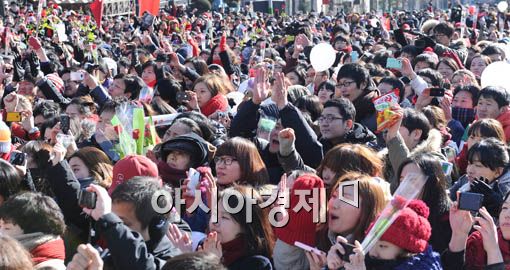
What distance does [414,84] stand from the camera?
7938 millimetres

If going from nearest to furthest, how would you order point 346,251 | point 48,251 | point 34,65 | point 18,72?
point 346,251
point 48,251
point 34,65
point 18,72

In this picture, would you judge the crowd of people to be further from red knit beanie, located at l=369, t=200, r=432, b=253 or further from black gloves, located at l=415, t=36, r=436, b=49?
black gloves, located at l=415, t=36, r=436, b=49

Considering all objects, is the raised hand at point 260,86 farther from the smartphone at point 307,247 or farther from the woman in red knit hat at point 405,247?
the woman in red knit hat at point 405,247

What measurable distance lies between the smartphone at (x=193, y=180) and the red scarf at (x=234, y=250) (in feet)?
2.33

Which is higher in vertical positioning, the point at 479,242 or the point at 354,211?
Result: the point at 354,211

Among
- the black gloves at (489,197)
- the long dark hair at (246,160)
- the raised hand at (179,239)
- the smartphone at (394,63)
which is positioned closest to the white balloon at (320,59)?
the smartphone at (394,63)

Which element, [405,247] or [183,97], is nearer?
[405,247]

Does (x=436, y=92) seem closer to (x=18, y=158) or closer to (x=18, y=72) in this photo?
(x=18, y=158)

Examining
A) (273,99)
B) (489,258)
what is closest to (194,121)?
(273,99)

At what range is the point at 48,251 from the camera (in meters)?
3.55

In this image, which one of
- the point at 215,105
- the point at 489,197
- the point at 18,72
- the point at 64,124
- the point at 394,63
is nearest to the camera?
the point at 489,197

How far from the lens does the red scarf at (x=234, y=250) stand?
12.2ft

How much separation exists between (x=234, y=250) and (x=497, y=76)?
14.6 ft

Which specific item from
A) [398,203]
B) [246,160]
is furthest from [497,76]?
[398,203]
